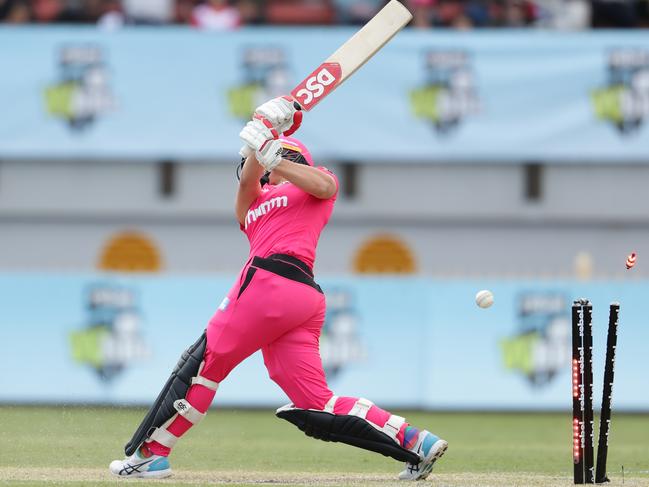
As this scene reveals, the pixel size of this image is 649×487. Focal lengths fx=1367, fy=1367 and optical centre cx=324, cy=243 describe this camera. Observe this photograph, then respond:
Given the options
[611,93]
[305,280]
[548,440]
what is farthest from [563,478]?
[611,93]

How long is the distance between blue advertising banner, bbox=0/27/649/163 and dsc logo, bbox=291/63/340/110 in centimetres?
804

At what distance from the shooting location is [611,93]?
15.4 metres

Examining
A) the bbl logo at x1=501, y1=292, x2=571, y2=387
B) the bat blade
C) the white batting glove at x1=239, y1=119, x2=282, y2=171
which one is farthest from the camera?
the bbl logo at x1=501, y1=292, x2=571, y2=387

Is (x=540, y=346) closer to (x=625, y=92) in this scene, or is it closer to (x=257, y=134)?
(x=625, y=92)

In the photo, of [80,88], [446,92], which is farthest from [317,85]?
[80,88]

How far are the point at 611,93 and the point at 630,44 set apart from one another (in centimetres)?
60

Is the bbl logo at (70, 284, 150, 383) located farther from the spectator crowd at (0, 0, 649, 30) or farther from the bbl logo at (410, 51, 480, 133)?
the bbl logo at (410, 51, 480, 133)

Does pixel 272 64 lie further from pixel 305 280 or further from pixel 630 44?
pixel 305 280

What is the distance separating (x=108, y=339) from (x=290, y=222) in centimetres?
632

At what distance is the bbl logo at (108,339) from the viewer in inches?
510

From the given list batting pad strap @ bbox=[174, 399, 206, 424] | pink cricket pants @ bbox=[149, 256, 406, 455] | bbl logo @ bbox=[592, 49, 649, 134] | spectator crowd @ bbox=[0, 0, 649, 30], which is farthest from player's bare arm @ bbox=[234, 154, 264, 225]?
bbl logo @ bbox=[592, 49, 649, 134]

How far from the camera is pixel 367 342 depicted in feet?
42.6

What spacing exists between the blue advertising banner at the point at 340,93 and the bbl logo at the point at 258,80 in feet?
0.04

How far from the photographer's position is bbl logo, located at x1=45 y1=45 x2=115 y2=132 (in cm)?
1554
